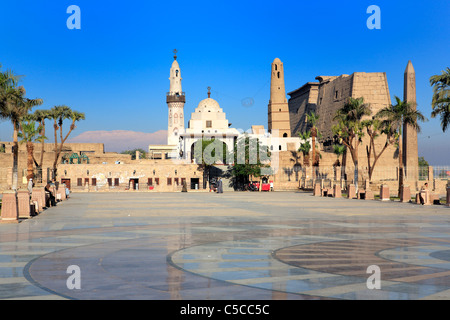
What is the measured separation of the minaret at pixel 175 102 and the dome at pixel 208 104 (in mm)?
11347

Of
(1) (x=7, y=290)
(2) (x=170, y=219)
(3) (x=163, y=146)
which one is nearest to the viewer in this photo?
(1) (x=7, y=290)

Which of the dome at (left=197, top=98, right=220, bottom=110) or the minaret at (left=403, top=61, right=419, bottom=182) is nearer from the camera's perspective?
the minaret at (left=403, top=61, right=419, bottom=182)

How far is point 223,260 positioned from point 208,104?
102 meters

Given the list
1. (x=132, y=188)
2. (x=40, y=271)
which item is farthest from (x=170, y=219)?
(x=132, y=188)

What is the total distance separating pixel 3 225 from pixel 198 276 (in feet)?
40.2

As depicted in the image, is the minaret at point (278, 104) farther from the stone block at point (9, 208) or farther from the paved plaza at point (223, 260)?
the stone block at point (9, 208)

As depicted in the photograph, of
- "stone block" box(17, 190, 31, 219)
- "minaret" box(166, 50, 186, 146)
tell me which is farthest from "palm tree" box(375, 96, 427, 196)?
"minaret" box(166, 50, 186, 146)

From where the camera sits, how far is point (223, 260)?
1085cm

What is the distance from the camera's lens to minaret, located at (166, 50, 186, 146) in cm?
12362

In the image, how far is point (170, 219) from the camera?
21.3 m

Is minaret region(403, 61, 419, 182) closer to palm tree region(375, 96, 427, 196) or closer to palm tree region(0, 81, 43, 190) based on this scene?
palm tree region(375, 96, 427, 196)

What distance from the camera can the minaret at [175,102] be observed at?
123625mm

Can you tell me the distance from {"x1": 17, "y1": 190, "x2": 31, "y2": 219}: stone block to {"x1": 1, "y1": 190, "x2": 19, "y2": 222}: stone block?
2091 mm
